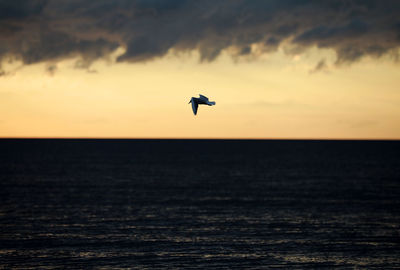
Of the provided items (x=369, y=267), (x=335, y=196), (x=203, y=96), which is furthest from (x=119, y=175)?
(x=203, y=96)

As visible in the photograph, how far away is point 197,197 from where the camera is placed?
125 m

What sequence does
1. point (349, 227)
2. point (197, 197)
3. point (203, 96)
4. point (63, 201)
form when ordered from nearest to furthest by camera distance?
1. point (203, 96)
2. point (349, 227)
3. point (63, 201)
4. point (197, 197)

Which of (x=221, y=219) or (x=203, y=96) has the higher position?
(x=203, y=96)

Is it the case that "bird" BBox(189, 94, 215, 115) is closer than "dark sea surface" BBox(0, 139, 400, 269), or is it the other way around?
"bird" BBox(189, 94, 215, 115)

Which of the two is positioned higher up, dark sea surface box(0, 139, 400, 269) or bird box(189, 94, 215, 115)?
bird box(189, 94, 215, 115)

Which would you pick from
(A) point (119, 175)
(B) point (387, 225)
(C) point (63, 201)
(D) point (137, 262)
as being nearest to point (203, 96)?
(D) point (137, 262)

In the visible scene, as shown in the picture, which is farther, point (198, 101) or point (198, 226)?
point (198, 226)

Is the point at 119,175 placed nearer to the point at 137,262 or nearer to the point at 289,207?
the point at 289,207

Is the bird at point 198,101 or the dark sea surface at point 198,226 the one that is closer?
the bird at point 198,101

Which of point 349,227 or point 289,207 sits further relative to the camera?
point 289,207

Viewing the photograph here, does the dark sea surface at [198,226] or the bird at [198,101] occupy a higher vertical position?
the bird at [198,101]

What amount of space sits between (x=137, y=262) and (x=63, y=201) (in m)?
58.6

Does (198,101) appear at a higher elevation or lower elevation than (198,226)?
higher

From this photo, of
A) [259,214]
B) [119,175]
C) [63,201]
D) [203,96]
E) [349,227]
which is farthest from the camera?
[119,175]
